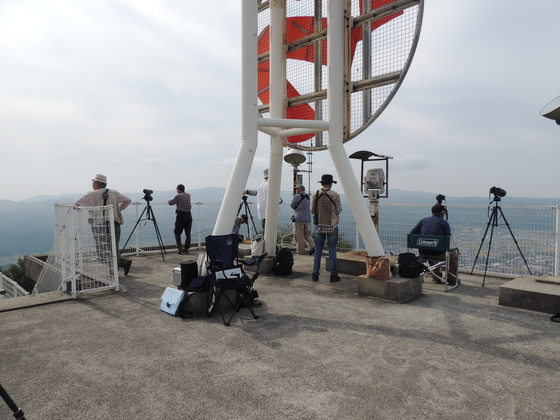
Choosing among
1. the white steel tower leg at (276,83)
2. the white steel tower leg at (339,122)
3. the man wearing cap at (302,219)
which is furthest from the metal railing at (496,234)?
the white steel tower leg at (339,122)

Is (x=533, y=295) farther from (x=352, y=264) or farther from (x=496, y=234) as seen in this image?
(x=352, y=264)

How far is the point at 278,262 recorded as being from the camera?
6852mm

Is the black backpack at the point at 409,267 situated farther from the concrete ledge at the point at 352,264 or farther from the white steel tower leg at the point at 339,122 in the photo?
the concrete ledge at the point at 352,264

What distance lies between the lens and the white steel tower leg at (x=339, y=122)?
5645mm

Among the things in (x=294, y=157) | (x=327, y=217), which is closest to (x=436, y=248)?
(x=327, y=217)

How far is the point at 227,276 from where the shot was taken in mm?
4422

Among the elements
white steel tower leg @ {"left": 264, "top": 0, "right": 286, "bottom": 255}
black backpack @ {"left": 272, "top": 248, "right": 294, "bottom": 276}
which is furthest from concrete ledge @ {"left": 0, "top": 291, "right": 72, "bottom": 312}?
white steel tower leg @ {"left": 264, "top": 0, "right": 286, "bottom": 255}

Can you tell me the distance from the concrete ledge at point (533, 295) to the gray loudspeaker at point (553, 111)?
2578 mm

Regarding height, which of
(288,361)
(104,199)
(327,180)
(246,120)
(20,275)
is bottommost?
(20,275)

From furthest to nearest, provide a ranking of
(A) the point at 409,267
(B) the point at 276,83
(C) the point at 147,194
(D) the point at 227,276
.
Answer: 1. (C) the point at 147,194
2. (B) the point at 276,83
3. (A) the point at 409,267
4. (D) the point at 227,276

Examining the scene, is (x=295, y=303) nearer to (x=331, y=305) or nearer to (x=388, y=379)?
(x=331, y=305)

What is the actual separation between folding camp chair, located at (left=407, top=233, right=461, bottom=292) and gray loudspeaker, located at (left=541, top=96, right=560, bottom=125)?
2.79 metres

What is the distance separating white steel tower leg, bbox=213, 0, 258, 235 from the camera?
17.0ft

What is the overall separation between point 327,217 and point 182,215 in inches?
183
